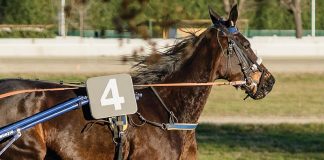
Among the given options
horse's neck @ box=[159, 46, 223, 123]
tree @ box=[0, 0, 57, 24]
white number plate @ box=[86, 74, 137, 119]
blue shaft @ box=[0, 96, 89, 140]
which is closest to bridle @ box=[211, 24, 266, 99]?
horse's neck @ box=[159, 46, 223, 123]

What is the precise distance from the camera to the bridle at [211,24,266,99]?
761cm

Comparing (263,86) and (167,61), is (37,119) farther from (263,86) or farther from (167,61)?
(263,86)

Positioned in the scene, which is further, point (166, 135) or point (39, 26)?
point (39, 26)

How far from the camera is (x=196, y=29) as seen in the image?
27.6 feet

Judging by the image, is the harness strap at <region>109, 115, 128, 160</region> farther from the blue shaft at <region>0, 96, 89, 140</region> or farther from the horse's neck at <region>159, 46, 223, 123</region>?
the horse's neck at <region>159, 46, 223, 123</region>

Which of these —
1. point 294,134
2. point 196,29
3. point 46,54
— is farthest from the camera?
point 46,54

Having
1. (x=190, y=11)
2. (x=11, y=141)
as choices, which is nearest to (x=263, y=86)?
(x=11, y=141)

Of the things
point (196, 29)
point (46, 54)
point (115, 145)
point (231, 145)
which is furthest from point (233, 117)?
point (46, 54)

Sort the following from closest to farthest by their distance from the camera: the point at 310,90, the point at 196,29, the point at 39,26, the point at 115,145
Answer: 1. the point at 115,145
2. the point at 196,29
3. the point at 310,90
4. the point at 39,26

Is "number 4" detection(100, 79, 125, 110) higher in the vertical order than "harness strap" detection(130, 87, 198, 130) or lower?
higher

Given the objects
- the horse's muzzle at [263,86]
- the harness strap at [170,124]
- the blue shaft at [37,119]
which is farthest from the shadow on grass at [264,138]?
the blue shaft at [37,119]

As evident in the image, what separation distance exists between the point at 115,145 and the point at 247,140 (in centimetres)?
699

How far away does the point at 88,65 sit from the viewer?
1168 inches

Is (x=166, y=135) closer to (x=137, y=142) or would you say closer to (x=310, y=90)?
(x=137, y=142)
